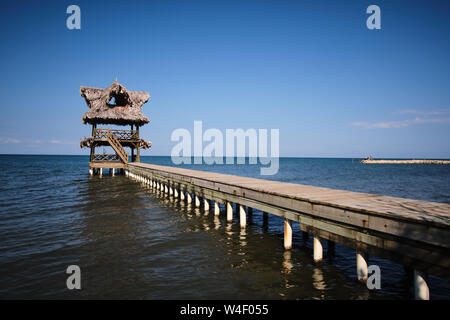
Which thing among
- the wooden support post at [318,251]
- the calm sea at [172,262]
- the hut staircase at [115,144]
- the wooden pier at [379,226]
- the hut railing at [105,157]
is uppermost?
the hut staircase at [115,144]

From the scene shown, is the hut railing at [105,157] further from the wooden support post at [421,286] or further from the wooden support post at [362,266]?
the wooden support post at [421,286]

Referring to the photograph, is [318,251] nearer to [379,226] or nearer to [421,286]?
[379,226]

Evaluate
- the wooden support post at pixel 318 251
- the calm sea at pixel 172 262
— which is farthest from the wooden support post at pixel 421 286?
the wooden support post at pixel 318 251

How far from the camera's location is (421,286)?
161 inches

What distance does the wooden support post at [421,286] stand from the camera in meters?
4.05

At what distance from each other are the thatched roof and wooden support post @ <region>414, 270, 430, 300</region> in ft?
90.7

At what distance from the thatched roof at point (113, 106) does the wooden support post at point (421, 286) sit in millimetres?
27634

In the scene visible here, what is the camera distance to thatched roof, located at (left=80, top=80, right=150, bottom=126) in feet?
86.5

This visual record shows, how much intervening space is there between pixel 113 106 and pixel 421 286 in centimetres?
2966

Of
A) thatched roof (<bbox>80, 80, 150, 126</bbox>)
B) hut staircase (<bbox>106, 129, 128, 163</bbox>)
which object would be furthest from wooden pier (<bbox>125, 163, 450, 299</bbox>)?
thatched roof (<bbox>80, 80, 150, 126</bbox>)

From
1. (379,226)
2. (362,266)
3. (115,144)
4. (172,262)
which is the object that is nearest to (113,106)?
(115,144)

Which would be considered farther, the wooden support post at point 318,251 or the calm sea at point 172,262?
the wooden support post at point 318,251

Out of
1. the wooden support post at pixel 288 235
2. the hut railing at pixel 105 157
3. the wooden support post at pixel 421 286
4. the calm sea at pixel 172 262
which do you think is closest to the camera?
the wooden support post at pixel 421 286

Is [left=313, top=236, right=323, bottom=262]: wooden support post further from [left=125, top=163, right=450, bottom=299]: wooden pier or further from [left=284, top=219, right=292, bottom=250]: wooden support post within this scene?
[left=284, top=219, right=292, bottom=250]: wooden support post
